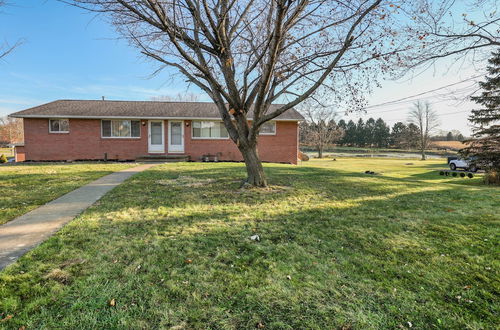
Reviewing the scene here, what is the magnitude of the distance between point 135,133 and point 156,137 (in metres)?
1.34

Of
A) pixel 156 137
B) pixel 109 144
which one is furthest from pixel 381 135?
pixel 109 144

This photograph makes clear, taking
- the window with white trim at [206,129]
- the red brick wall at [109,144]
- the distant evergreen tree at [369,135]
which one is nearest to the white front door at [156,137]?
the red brick wall at [109,144]

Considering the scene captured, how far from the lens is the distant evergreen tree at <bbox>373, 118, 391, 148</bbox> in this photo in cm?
7050

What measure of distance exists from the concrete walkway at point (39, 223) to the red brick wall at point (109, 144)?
1047 cm

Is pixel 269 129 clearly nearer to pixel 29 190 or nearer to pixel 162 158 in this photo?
pixel 162 158

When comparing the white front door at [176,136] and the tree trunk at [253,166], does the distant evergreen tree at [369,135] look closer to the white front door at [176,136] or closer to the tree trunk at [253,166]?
the white front door at [176,136]

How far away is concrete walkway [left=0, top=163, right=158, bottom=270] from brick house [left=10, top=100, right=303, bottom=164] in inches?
411

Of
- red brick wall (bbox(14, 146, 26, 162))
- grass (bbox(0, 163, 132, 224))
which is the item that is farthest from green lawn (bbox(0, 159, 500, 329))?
red brick wall (bbox(14, 146, 26, 162))

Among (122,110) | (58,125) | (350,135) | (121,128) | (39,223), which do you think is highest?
(350,135)

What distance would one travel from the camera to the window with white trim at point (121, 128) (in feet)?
53.8

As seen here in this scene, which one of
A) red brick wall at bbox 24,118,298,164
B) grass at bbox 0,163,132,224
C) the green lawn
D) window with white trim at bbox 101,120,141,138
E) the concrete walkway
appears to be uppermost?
window with white trim at bbox 101,120,141,138

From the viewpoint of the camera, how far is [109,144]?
16375 millimetres

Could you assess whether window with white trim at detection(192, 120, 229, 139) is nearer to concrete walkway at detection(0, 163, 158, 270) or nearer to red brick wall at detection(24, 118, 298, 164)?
red brick wall at detection(24, 118, 298, 164)

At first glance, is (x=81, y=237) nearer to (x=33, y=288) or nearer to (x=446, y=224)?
(x=33, y=288)
